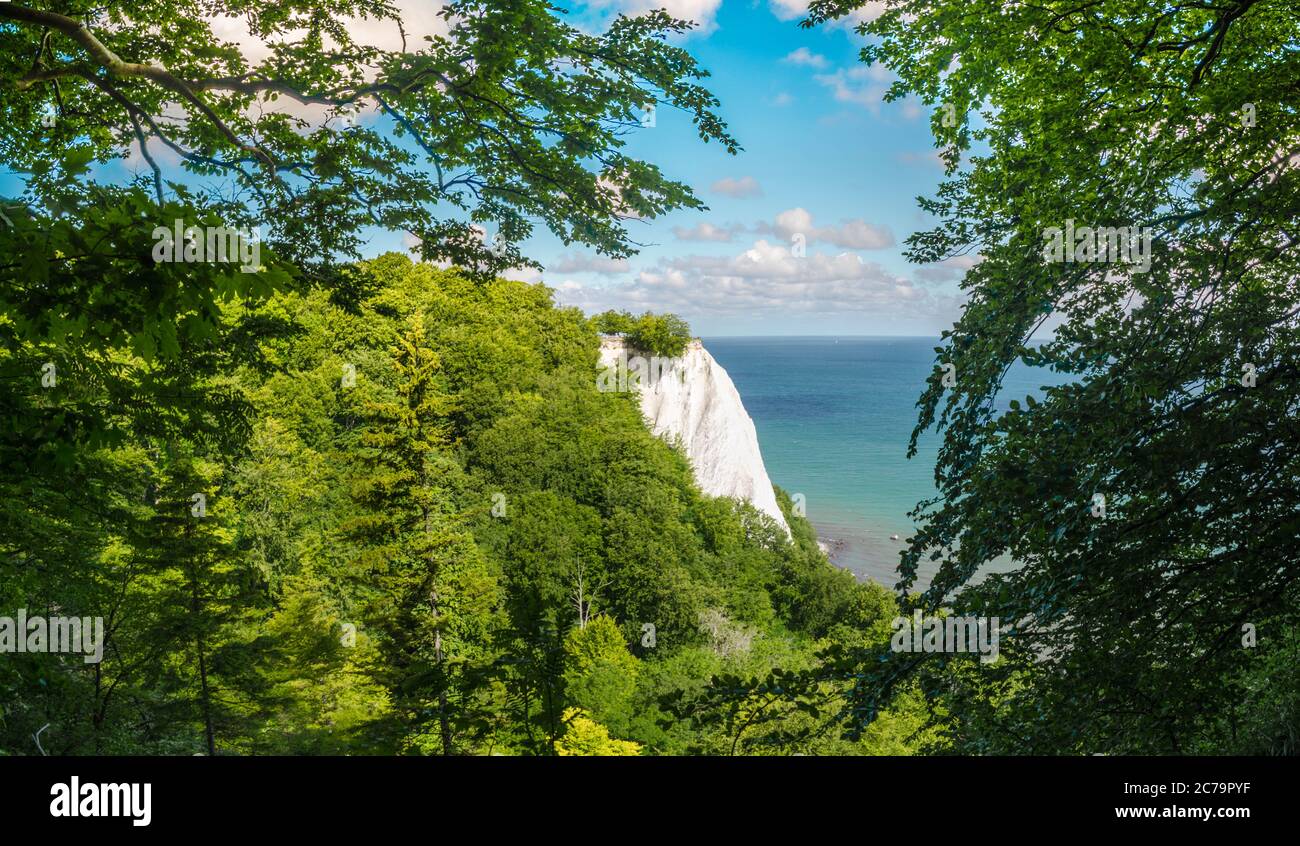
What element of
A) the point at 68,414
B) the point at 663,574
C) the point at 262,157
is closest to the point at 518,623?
the point at 68,414

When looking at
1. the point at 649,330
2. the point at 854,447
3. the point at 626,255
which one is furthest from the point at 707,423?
the point at 626,255

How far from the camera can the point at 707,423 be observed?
4572cm

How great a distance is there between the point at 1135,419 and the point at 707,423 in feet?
137

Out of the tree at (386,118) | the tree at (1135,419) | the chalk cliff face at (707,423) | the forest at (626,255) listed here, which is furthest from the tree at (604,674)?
the chalk cliff face at (707,423)

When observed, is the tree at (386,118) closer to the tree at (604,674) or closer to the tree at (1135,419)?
the tree at (1135,419)

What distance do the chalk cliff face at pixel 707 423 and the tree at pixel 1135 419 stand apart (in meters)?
38.1

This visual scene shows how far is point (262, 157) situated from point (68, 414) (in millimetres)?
4401

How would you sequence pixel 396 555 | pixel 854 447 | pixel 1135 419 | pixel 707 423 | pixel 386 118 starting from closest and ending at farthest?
pixel 1135 419
pixel 386 118
pixel 396 555
pixel 707 423
pixel 854 447

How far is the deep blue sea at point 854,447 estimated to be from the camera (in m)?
51.4

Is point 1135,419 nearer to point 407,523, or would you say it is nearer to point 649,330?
point 407,523

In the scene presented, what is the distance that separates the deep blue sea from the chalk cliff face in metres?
8.01

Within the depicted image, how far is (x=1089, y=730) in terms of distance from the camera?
437 centimetres

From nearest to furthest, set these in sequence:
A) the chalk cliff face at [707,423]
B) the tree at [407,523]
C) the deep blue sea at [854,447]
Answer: the tree at [407,523] < the chalk cliff face at [707,423] < the deep blue sea at [854,447]

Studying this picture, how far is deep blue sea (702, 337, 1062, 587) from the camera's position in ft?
169
